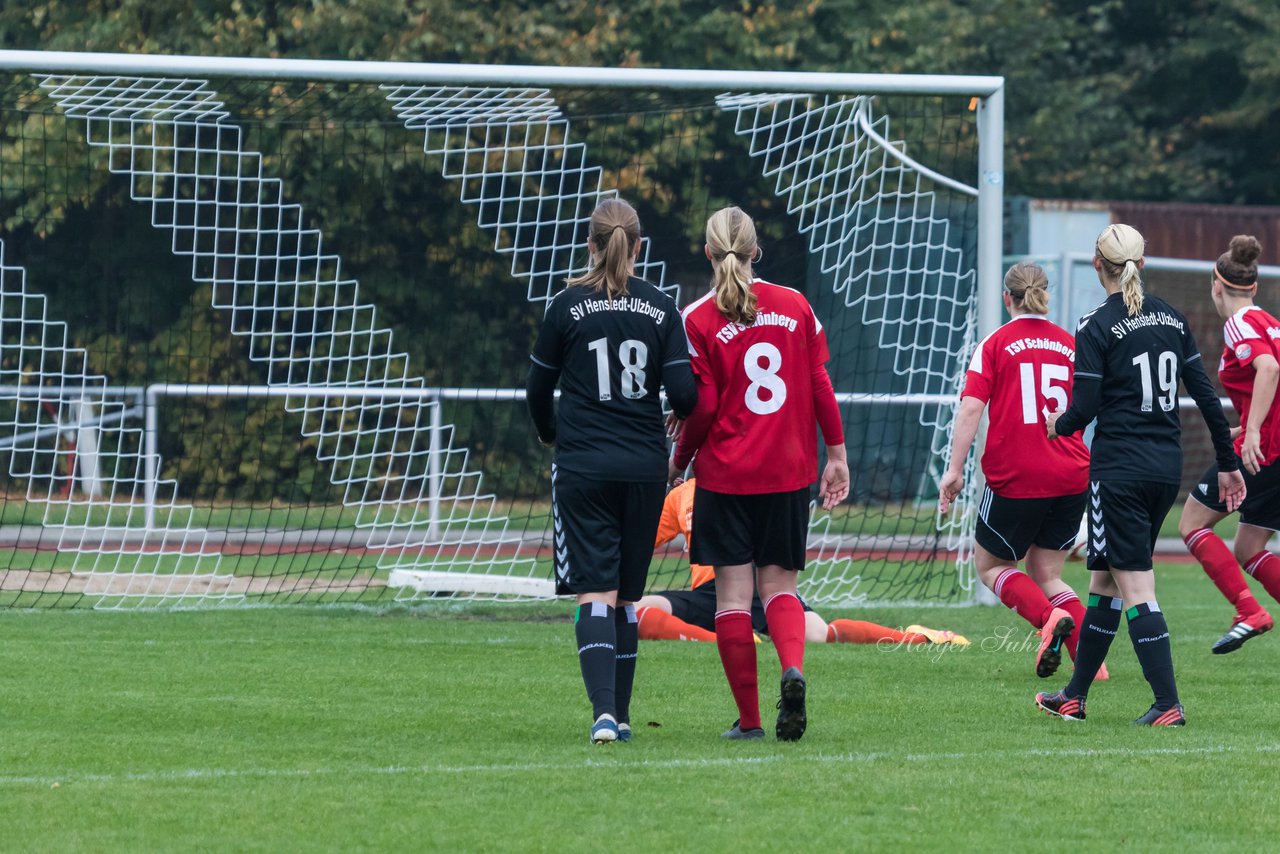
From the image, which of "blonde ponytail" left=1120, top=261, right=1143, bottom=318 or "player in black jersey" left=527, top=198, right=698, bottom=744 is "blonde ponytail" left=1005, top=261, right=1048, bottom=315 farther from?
"player in black jersey" left=527, top=198, right=698, bottom=744

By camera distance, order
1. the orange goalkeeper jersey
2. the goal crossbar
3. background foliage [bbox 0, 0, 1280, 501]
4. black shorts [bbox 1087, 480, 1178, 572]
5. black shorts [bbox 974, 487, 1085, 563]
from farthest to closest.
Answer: background foliage [bbox 0, 0, 1280, 501] < the goal crossbar < the orange goalkeeper jersey < black shorts [bbox 974, 487, 1085, 563] < black shorts [bbox 1087, 480, 1178, 572]

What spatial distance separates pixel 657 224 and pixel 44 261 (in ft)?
18.6

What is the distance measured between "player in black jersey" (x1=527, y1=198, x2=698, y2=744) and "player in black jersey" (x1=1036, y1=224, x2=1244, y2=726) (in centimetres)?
161

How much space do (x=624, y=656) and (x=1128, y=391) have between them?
2107 millimetres

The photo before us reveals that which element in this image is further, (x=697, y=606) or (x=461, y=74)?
(x=461, y=74)

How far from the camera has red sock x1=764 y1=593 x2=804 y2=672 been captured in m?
6.10

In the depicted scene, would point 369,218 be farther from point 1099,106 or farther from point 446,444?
point 1099,106

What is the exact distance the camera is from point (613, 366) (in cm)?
600

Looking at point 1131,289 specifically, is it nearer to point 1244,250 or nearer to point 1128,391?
point 1128,391

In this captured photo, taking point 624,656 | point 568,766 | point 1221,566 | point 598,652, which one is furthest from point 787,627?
point 1221,566

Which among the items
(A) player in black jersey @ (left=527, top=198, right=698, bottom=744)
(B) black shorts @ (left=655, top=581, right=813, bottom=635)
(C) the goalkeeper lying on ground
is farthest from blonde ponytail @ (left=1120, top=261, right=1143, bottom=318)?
(B) black shorts @ (left=655, top=581, right=813, bottom=635)

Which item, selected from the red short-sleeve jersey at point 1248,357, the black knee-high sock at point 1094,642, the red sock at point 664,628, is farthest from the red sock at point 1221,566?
the red sock at point 664,628

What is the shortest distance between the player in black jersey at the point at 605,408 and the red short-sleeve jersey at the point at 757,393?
0.16m

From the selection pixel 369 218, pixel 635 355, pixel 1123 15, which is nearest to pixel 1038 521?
pixel 635 355
